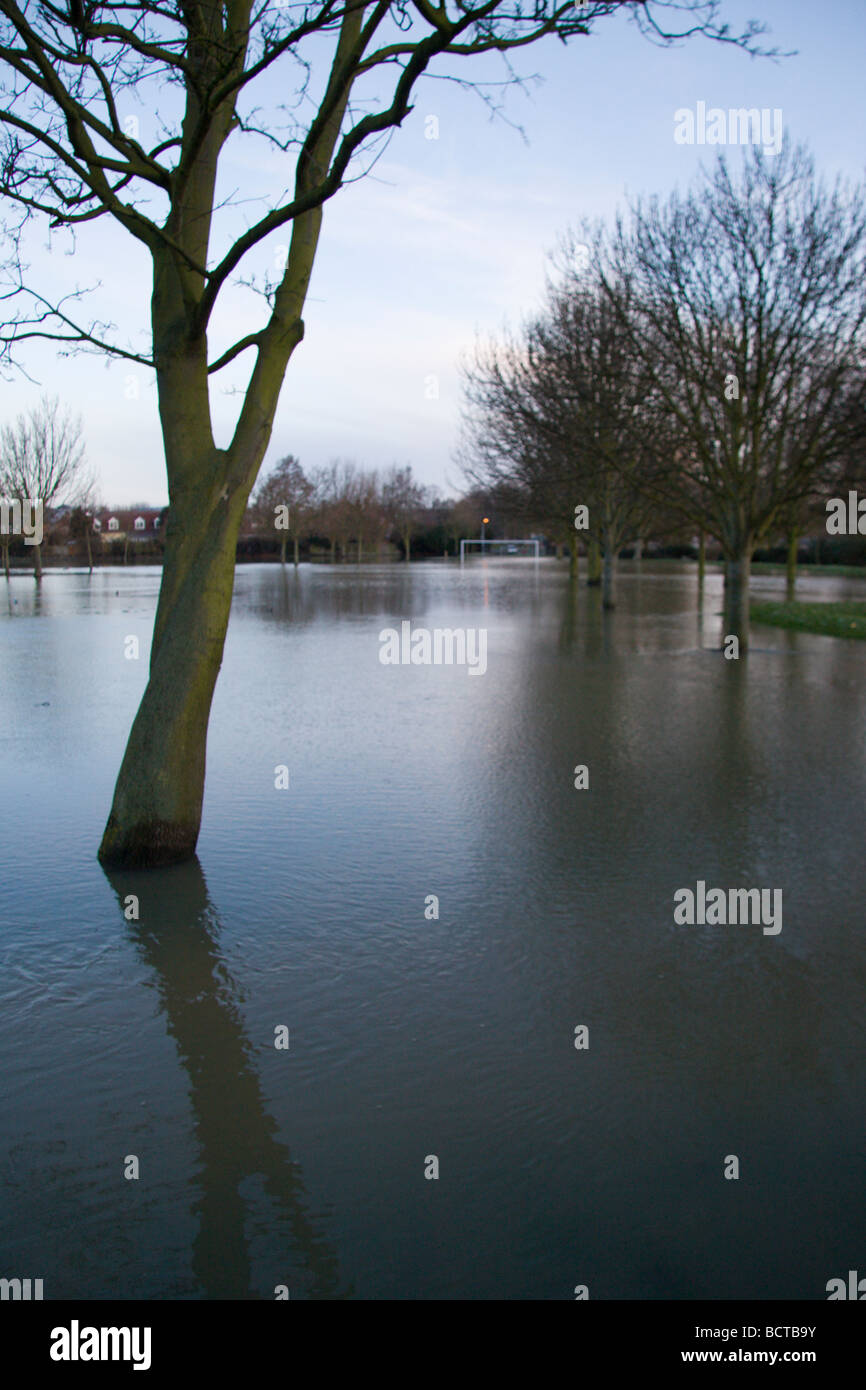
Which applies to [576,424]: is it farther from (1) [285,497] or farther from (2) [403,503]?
(2) [403,503]

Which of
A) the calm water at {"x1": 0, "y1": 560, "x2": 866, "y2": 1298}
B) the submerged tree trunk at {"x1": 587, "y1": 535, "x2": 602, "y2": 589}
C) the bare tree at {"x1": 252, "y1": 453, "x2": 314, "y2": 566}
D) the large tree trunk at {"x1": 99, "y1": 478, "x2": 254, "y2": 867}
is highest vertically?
the bare tree at {"x1": 252, "y1": 453, "x2": 314, "y2": 566}

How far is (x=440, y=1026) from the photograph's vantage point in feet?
15.7

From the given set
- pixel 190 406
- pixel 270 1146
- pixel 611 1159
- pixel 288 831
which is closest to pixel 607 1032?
pixel 611 1159

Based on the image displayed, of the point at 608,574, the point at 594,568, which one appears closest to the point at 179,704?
the point at 608,574

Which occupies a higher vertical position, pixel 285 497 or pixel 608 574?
pixel 285 497

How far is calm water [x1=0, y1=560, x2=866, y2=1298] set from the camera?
330 cm

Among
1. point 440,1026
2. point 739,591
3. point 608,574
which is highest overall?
point 608,574

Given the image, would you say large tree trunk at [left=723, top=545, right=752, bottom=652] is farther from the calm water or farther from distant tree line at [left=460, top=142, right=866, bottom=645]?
the calm water

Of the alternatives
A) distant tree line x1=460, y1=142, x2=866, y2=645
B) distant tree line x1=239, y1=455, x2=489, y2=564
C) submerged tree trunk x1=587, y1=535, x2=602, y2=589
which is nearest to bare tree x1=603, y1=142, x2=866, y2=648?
distant tree line x1=460, y1=142, x2=866, y2=645

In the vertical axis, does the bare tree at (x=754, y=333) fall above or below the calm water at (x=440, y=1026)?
above

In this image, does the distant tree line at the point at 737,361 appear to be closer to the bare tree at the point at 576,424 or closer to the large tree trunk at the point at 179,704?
the bare tree at the point at 576,424

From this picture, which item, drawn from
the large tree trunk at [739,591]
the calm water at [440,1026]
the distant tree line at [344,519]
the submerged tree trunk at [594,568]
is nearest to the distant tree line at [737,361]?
the large tree trunk at [739,591]

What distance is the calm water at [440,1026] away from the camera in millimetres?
3299
